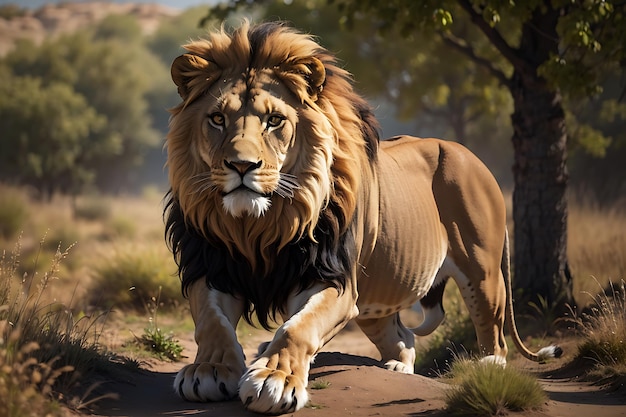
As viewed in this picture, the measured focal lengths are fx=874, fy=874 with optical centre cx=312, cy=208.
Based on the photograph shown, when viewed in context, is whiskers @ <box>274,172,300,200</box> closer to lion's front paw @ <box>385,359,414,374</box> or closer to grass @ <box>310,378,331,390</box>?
grass @ <box>310,378,331,390</box>

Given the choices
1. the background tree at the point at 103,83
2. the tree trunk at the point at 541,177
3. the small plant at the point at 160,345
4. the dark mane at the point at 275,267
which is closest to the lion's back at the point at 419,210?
the dark mane at the point at 275,267

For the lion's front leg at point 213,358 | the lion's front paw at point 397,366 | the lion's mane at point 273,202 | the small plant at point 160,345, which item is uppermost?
the lion's mane at point 273,202

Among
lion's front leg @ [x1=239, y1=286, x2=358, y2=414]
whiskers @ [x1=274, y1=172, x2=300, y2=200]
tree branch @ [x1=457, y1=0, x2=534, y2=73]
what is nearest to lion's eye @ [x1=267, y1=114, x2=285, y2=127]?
whiskers @ [x1=274, y1=172, x2=300, y2=200]

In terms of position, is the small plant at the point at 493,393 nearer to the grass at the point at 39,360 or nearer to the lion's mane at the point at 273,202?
the lion's mane at the point at 273,202

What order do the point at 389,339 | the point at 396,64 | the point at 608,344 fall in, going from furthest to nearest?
1. the point at 396,64
2. the point at 389,339
3. the point at 608,344

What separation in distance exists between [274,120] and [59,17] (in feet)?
331

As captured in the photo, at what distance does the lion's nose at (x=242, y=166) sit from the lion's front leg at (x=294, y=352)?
768mm

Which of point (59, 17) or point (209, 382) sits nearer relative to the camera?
point (209, 382)

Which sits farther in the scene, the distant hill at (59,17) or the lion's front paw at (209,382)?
the distant hill at (59,17)

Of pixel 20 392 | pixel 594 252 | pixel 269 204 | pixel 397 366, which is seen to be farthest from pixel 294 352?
pixel 594 252

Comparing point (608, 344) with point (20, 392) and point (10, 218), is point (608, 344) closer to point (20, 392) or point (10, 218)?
point (20, 392)

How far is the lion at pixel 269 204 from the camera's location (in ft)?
13.4

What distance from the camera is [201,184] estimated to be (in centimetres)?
436

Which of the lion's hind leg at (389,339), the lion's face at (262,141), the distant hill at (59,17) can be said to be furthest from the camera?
the distant hill at (59,17)
